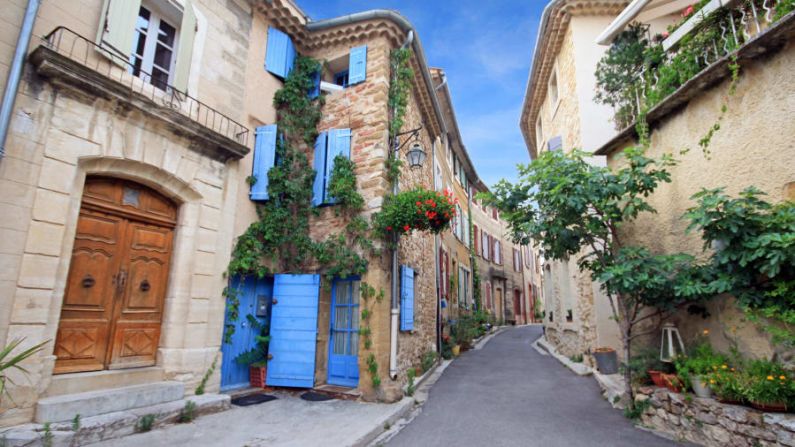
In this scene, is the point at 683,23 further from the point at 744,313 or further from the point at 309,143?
the point at 309,143

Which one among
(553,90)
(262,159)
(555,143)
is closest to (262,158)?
(262,159)

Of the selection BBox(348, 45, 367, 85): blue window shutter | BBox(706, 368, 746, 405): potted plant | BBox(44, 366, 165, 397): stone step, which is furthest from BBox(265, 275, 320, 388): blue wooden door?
BBox(706, 368, 746, 405): potted plant

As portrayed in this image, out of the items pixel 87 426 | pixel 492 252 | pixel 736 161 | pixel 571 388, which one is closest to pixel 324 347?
pixel 87 426

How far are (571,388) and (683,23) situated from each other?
5724mm

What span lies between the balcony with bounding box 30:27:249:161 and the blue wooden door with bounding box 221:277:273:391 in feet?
6.79

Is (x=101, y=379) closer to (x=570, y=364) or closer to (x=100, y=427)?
(x=100, y=427)

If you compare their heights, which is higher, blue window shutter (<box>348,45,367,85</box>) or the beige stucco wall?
blue window shutter (<box>348,45,367,85</box>)

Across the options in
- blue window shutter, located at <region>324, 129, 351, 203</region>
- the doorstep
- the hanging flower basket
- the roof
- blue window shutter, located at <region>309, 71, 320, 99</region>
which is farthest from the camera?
the roof

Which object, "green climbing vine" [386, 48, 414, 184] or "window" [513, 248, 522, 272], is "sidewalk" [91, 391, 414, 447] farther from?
"window" [513, 248, 522, 272]

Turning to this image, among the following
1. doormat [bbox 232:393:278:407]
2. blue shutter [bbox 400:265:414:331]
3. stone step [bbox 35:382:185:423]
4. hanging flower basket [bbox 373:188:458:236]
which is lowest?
doormat [bbox 232:393:278:407]

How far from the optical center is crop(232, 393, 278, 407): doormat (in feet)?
17.2

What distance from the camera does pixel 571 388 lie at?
6484mm

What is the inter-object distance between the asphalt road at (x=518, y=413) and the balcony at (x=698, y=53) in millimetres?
4087

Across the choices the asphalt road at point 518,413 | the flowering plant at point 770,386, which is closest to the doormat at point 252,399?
the asphalt road at point 518,413
